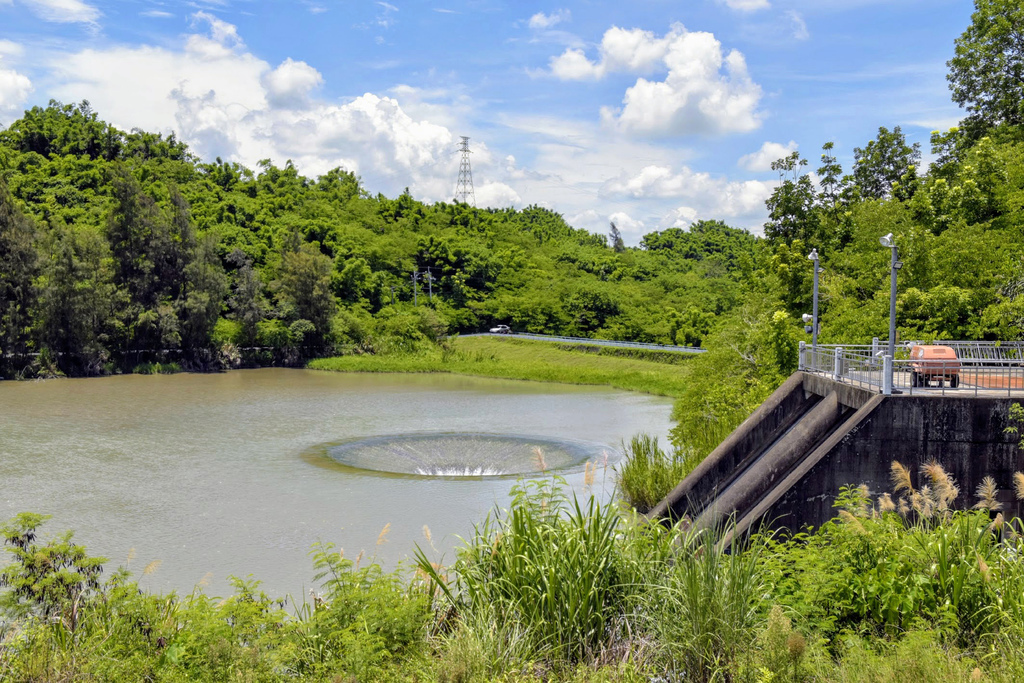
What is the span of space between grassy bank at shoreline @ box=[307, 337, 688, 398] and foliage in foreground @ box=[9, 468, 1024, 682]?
35.0 meters

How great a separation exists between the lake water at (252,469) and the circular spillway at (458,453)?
1.74 ft

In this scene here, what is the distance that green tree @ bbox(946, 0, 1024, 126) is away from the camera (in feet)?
89.5

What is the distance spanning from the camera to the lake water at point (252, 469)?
15.2 metres

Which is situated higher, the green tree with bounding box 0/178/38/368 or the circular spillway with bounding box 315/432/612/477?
the green tree with bounding box 0/178/38/368

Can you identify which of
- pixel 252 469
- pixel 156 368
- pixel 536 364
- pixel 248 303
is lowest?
pixel 252 469

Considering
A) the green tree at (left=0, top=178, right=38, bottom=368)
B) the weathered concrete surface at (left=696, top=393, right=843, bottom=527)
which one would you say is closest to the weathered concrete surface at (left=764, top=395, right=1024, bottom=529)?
the weathered concrete surface at (left=696, top=393, right=843, bottom=527)

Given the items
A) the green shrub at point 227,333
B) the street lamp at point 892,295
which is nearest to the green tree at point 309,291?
the green shrub at point 227,333

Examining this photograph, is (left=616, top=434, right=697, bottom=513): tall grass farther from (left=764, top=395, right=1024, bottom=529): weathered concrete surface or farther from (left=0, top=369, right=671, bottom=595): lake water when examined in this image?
(left=764, top=395, right=1024, bottom=529): weathered concrete surface

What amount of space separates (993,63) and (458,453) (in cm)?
2207

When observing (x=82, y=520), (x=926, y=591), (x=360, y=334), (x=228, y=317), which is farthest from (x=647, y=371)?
(x=926, y=591)

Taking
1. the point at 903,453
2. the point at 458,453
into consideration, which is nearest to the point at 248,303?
the point at 458,453

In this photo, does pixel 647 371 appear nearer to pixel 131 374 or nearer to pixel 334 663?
pixel 131 374

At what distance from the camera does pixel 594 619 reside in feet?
23.9

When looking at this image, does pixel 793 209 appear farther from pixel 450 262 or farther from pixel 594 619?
pixel 450 262
